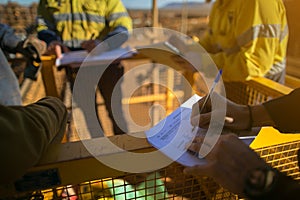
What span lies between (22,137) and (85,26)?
133 cm

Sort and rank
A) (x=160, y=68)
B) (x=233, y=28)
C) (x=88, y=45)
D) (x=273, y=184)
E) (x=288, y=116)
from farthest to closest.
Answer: (x=160, y=68)
(x=88, y=45)
(x=233, y=28)
(x=288, y=116)
(x=273, y=184)

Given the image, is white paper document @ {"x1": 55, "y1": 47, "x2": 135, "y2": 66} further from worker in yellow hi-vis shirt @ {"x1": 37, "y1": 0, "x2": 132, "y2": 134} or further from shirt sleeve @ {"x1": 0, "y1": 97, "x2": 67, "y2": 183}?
shirt sleeve @ {"x1": 0, "y1": 97, "x2": 67, "y2": 183}

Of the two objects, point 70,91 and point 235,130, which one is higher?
point 235,130

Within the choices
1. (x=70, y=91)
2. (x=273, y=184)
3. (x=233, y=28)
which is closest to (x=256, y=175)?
(x=273, y=184)

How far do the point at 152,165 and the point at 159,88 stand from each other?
61.5 inches

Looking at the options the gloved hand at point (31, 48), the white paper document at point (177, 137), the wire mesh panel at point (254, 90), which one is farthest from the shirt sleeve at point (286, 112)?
the gloved hand at point (31, 48)

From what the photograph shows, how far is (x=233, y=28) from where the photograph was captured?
1.30m

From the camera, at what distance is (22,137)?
17.5 inches

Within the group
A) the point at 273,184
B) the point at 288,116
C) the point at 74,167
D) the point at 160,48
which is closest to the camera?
the point at 273,184

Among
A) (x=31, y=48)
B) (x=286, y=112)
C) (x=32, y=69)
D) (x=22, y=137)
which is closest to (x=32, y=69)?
(x=32, y=69)

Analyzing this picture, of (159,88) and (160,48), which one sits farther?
(159,88)

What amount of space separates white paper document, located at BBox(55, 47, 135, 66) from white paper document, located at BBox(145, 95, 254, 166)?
2.85 ft

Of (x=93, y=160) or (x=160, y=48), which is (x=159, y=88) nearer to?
(x=160, y=48)

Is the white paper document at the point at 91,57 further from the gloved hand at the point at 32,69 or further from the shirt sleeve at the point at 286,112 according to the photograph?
the shirt sleeve at the point at 286,112
